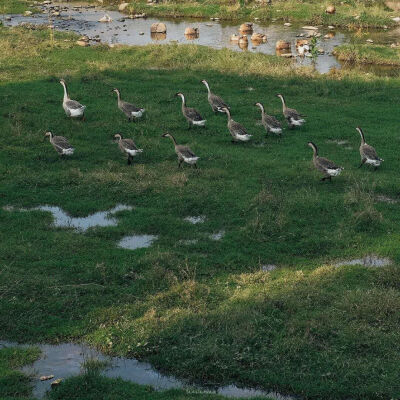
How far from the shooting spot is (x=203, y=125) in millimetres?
24297

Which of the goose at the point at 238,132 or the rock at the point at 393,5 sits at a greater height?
the goose at the point at 238,132

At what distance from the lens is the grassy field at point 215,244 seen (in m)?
12.0

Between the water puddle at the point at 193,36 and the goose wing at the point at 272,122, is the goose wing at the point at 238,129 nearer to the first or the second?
the goose wing at the point at 272,122

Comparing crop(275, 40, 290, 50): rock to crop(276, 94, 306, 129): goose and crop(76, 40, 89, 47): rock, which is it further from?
crop(276, 94, 306, 129): goose

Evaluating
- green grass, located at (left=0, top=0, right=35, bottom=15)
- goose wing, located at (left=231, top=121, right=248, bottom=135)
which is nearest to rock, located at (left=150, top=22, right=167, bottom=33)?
green grass, located at (left=0, top=0, right=35, bottom=15)

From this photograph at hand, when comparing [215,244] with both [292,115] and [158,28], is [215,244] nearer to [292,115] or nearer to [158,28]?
[292,115]

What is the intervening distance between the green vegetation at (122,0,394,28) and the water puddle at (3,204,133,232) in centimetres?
3500

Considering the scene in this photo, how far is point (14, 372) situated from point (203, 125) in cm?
1436

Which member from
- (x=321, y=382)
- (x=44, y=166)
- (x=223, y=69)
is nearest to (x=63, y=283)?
(x=321, y=382)

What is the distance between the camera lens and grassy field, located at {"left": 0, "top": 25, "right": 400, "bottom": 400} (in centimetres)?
1202

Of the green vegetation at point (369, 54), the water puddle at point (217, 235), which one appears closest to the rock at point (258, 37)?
the green vegetation at point (369, 54)

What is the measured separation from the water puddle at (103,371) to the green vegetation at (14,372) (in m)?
0.13

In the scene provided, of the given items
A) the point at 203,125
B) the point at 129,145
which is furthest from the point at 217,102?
the point at 129,145

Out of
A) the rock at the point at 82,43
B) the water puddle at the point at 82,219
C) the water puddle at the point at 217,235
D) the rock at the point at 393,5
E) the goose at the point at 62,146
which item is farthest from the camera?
the rock at the point at 393,5
